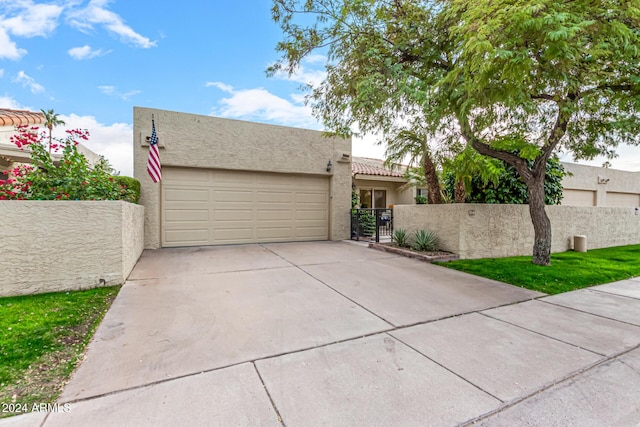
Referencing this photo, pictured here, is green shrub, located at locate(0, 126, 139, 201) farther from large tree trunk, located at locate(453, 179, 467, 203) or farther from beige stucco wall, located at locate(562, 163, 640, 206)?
beige stucco wall, located at locate(562, 163, 640, 206)

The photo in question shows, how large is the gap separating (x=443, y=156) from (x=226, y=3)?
22.5ft

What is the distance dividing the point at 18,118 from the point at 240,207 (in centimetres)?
807

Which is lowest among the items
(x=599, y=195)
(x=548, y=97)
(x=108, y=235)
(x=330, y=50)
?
(x=108, y=235)

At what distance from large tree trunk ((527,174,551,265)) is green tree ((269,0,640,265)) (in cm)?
Answer: 2

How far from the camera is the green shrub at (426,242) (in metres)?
7.43

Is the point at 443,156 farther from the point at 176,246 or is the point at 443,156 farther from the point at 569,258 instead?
the point at 176,246

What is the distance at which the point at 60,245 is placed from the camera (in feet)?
13.9

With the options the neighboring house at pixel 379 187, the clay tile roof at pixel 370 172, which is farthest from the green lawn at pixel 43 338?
the neighboring house at pixel 379 187

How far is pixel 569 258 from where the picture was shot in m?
7.43

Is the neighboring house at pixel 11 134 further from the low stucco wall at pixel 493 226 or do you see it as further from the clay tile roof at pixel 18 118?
the low stucco wall at pixel 493 226

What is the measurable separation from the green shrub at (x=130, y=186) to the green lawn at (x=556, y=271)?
7347mm

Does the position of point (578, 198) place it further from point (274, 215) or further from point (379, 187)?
point (274, 215)

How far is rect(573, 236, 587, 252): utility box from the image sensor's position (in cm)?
884

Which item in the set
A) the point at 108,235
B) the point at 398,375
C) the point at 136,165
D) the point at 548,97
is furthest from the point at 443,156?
the point at 136,165
